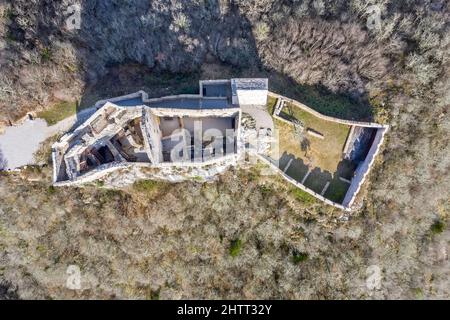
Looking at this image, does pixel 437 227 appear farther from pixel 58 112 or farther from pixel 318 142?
pixel 58 112

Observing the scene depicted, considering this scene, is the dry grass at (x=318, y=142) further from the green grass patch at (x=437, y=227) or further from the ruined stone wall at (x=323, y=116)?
the green grass patch at (x=437, y=227)

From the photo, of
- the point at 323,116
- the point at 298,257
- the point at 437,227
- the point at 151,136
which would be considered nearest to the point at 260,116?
the point at 323,116

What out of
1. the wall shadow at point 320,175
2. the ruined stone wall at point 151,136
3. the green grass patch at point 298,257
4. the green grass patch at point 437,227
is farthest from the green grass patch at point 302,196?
the green grass patch at point 437,227

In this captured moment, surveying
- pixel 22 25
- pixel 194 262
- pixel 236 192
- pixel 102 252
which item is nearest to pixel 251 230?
pixel 236 192

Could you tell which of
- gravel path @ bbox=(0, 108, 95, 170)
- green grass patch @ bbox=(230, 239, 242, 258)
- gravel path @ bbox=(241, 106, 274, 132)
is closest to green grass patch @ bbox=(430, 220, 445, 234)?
green grass patch @ bbox=(230, 239, 242, 258)

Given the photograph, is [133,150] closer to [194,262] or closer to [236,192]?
[236,192]
